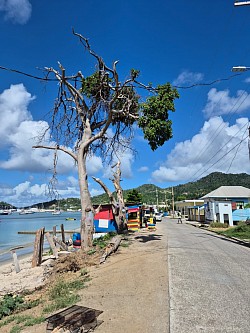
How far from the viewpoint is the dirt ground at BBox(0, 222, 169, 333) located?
494 centimetres

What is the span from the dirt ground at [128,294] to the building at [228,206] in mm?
22540

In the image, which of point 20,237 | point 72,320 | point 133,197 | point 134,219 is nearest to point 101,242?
point 72,320

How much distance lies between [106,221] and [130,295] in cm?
1580

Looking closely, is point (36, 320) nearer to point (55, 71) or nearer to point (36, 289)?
point (36, 289)

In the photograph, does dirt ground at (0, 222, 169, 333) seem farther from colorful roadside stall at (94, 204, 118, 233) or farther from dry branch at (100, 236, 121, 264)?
colorful roadside stall at (94, 204, 118, 233)

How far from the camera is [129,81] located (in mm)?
12562

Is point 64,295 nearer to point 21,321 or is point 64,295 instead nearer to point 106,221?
point 21,321

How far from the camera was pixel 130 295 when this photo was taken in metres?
6.45

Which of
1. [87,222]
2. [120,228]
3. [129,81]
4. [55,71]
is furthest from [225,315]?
[120,228]

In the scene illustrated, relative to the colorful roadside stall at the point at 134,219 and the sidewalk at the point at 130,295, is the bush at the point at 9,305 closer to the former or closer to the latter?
the sidewalk at the point at 130,295

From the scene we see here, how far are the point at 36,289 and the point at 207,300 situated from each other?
556cm

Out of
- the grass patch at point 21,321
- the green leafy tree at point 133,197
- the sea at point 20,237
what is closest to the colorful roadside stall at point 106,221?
the sea at point 20,237

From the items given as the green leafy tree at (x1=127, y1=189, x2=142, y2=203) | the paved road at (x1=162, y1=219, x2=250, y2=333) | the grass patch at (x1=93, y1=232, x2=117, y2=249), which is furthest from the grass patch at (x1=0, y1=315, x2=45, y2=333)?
the green leafy tree at (x1=127, y1=189, x2=142, y2=203)

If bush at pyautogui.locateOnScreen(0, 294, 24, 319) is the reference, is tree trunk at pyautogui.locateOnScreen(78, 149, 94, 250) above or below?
above
